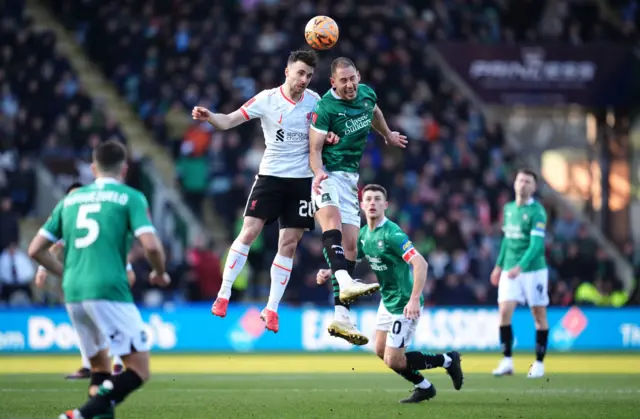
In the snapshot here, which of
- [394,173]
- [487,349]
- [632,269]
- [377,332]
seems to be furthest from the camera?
[632,269]

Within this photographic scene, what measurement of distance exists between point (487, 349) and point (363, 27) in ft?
29.9

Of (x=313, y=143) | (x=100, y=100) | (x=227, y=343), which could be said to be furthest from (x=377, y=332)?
(x=100, y=100)

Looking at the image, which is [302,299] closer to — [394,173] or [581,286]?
[394,173]

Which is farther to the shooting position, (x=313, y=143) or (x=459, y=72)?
(x=459, y=72)

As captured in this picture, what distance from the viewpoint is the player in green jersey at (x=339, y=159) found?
10.7m

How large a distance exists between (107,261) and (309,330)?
12598 millimetres

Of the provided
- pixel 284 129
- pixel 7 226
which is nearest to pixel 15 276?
pixel 7 226

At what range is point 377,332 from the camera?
1148cm

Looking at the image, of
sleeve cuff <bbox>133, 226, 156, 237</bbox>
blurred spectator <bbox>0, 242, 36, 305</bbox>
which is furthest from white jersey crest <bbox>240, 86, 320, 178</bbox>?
blurred spectator <bbox>0, 242, 36, 305</bbox>

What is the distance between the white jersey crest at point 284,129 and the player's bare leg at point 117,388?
3759 millimetres

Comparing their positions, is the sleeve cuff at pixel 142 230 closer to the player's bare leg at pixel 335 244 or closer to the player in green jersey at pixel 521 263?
the player's bare leg at pixel 335 244

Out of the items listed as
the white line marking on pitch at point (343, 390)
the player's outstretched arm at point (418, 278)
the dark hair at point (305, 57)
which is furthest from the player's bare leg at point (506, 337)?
the dark hair at point (305, 57)

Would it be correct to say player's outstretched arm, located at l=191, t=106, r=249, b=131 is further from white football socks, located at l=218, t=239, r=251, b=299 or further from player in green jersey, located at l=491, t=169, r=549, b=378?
player in green jersey, located at l=491, t=169, r=549, b=378

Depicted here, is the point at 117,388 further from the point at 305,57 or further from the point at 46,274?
the point at 46,274
